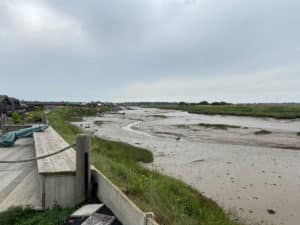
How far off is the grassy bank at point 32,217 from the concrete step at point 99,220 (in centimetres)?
43

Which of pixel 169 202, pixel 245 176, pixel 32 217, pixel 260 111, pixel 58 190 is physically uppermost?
pixel 58 190

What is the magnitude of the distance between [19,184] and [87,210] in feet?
6.94

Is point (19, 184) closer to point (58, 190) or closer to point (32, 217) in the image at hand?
point (58, 190)

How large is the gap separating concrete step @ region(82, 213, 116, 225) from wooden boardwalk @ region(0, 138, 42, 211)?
110cm

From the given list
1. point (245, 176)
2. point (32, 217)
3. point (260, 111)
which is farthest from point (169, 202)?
point (260, 111)

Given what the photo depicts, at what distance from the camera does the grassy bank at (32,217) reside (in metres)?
4.29

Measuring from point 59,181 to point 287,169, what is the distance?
10594 millimetres

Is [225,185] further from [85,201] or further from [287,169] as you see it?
[85,201]

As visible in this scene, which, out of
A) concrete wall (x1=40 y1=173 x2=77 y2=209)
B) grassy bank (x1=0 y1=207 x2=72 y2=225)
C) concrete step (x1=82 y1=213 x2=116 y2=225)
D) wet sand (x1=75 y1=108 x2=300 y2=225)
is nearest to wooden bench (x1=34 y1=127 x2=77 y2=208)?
concrete wall (x1=40 y1=173 x2=77 y2=209)

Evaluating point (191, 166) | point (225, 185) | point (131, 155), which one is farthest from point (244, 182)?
point (131, 155)

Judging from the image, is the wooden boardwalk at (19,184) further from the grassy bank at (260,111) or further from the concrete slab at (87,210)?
the grassy bank at (260,111)

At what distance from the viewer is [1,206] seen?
470cm

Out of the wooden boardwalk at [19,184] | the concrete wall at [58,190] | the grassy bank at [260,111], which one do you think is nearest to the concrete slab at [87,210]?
the concrete wall at [58,190]

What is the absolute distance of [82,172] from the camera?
193 inches
